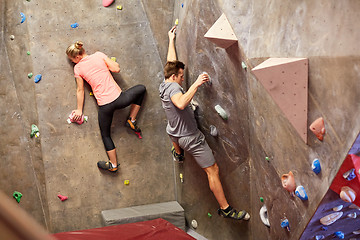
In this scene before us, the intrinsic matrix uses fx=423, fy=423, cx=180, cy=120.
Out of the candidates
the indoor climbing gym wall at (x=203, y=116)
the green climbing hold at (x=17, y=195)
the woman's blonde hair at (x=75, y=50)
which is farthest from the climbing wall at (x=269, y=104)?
the green climbing hold at (x=17, y=195)

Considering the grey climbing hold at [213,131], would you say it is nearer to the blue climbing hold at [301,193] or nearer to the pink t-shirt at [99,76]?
the pink t-shirt at [99,76]

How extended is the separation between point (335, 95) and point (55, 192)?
11.0 ft

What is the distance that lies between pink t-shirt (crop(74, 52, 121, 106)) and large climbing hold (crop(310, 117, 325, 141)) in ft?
7.76

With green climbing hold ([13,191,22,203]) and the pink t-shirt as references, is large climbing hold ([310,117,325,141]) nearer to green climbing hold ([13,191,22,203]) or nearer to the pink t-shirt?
the pink t-shirt

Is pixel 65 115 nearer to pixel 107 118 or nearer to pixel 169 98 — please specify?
pixel 107 118

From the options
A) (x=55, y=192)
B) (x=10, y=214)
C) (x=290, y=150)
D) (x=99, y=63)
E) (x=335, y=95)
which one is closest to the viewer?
(x=10, y=214)

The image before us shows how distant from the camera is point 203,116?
3.93m

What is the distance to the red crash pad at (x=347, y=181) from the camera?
6.98 feet

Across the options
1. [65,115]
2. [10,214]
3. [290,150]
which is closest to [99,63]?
[65,115]

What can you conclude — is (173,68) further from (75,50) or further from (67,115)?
(67,115)

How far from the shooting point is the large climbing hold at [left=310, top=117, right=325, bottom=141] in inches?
90.0

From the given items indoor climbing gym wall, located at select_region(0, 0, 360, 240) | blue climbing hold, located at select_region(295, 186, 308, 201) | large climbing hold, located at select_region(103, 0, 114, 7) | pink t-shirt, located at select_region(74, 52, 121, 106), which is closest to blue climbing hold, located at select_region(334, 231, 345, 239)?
indoor climbing gym wall, located at select_region(0, 0, 360, 240)

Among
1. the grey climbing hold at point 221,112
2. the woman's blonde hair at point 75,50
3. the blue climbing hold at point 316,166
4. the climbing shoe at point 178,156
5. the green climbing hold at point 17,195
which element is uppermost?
the blue climbing hold at point 316,166

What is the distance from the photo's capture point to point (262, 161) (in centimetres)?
314
